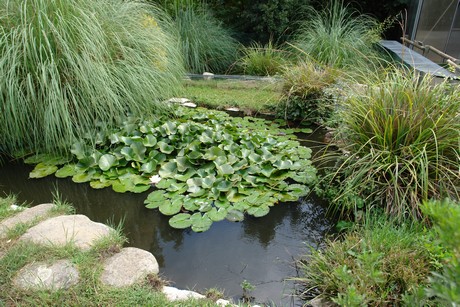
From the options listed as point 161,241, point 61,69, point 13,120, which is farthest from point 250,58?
point 161,241

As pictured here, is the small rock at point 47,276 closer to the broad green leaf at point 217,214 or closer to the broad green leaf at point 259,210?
the broad green leaf at point 217,214

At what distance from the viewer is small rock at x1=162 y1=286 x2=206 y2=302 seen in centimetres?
161

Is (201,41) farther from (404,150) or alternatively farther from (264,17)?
(404,150)

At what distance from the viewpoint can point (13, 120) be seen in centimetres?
284

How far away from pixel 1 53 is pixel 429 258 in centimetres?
342

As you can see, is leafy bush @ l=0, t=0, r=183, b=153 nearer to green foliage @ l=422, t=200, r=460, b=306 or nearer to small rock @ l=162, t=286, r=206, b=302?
small rock @ l=162, t=286, r=206, b=302

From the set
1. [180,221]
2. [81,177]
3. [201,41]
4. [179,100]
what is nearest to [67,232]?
[180,221]

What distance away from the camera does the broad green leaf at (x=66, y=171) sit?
2.74 metres

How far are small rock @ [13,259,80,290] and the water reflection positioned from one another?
19.3 inches

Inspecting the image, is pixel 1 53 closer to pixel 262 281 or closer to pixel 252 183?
pixel 252 183

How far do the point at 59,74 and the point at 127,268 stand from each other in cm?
192

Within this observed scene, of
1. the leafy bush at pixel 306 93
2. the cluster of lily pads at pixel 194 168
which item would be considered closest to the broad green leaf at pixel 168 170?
the cluster of lily pads at pixel 194 168

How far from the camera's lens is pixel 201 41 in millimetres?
5750

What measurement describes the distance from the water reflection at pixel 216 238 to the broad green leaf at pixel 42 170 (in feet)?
0.15
